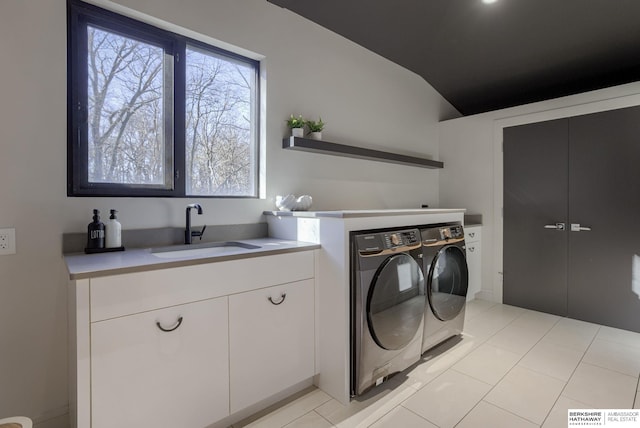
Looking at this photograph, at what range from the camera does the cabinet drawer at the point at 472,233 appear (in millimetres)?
3265

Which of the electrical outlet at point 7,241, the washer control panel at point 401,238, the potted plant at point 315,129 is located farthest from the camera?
the potted plant at point 315,129

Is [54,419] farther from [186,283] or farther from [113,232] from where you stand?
[186,283]

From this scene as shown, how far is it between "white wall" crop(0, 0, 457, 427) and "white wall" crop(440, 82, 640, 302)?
4.35 feet

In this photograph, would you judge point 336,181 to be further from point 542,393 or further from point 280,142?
point 542,393

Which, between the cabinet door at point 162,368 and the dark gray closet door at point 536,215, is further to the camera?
the dark gray closet door at point 536,215

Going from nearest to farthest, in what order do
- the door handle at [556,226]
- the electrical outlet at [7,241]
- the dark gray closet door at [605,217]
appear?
the electrical outlet at [7,241]
the dark gray closet door at [605,217]
the door handle at [556,226]

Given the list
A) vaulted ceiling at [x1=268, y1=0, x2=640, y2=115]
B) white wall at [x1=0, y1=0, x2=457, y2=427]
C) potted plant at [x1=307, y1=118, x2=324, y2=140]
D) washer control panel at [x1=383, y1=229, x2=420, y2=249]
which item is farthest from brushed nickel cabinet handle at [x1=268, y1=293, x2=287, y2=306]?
vaulted ceiling at [x1=268, y1=0, x2=640, y2=115]

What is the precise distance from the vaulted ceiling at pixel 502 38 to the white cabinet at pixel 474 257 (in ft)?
5.78

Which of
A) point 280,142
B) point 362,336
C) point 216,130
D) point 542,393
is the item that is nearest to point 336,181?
point 280,142

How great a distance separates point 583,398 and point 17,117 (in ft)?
11.0

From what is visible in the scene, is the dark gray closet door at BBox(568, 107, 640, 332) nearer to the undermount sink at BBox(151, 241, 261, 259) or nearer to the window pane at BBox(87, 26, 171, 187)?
the undermount sink at BBox(151, 241, 261, 259)

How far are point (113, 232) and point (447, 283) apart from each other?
225 centimetres

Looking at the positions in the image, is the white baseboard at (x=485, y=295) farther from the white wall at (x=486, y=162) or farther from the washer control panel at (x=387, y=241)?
the washer control panel at (x=387, y=241)

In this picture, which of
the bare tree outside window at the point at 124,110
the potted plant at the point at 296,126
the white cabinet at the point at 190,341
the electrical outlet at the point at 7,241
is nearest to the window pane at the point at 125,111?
the bare tree outside window at the point at 124,110
